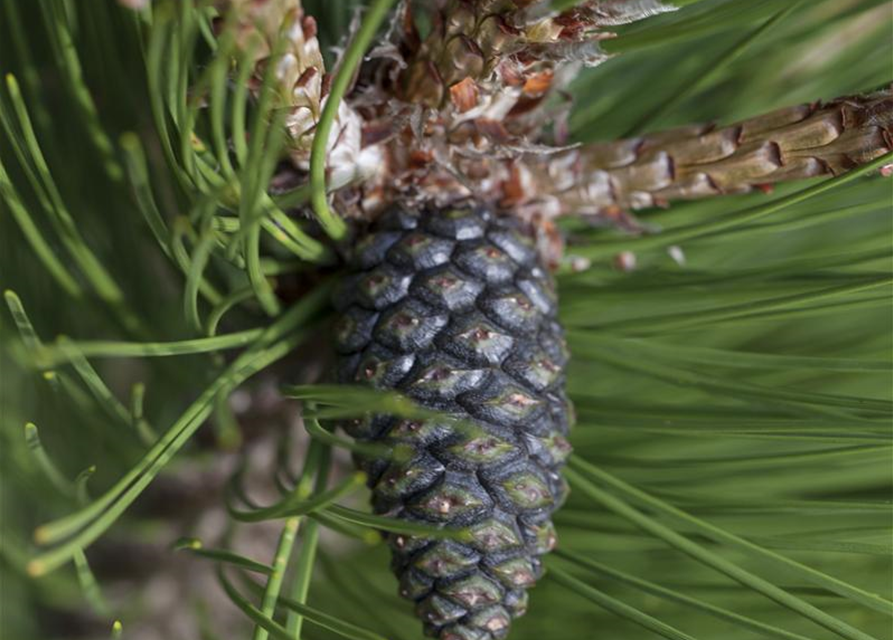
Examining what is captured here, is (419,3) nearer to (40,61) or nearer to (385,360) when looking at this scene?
(385,360)

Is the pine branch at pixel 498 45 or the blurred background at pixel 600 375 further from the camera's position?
the blurred background at pixel 600 375

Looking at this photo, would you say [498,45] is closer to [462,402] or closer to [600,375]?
[462,402]

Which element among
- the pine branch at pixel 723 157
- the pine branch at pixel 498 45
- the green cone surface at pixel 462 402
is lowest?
the green cone surface at pixel 462 402

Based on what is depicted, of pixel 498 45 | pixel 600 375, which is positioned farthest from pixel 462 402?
pixel 600 375

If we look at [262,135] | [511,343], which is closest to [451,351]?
[511,343]

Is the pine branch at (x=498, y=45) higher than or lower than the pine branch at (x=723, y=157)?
lower

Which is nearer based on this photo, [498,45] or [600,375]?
[498,45]
